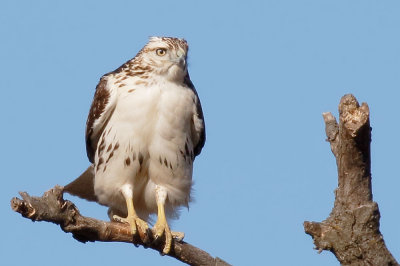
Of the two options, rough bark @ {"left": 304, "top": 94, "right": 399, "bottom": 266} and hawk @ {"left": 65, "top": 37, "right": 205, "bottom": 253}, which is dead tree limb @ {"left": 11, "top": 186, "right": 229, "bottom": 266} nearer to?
hawk @ {"left": 65, "top": 37, "right": 205, "bottom": 253}

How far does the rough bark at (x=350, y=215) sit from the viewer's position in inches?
239

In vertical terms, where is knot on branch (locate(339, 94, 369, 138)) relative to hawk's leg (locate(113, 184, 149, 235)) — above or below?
above

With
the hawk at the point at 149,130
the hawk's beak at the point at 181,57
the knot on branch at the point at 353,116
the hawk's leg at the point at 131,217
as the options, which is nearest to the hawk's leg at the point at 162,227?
the hawk at the point at 149,130

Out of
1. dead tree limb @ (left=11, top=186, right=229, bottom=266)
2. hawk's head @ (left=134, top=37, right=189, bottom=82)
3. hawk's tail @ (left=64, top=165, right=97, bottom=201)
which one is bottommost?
dead tree limb @ (left=11, top=186, right=229, bottom=266)

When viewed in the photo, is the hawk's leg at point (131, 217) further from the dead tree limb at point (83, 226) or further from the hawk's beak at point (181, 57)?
the hawk's beak at point (181, 57)

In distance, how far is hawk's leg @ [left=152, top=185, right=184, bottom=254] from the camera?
811 cm

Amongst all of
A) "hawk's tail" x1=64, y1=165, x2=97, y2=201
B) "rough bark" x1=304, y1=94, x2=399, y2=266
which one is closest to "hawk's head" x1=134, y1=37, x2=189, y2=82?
"hawk's tail" x1=64, y1=165, x2=97, y2=201

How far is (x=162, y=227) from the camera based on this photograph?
8430mm

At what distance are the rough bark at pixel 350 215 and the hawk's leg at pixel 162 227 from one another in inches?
83.2

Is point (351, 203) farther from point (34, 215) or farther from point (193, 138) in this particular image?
point (193, 138)

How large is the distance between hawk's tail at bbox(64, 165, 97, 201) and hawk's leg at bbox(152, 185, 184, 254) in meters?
1.12

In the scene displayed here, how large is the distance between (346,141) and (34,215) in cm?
250

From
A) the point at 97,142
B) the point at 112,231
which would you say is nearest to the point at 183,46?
the point at 97,142

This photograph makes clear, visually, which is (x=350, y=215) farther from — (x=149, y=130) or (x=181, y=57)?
(x=181, y=57)
